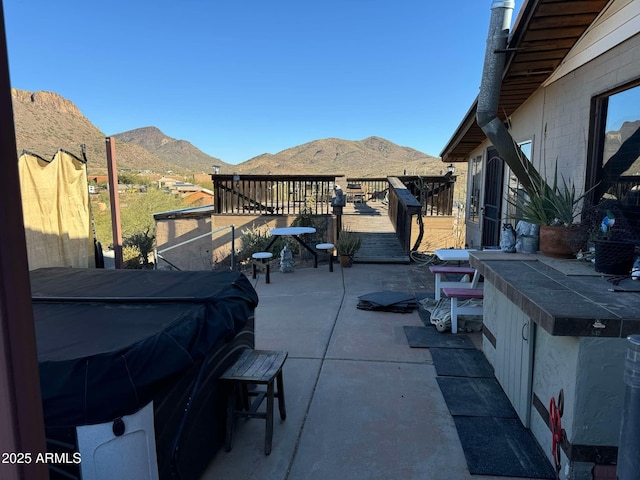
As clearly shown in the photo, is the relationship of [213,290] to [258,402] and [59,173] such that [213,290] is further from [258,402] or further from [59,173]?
[59,173]

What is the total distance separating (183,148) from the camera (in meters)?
83.5

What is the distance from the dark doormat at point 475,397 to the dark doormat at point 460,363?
0.11 metres

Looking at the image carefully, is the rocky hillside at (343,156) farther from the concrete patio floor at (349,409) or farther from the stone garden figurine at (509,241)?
the stone garden figurine at (509,241)

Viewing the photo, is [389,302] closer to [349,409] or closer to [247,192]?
[349,409]

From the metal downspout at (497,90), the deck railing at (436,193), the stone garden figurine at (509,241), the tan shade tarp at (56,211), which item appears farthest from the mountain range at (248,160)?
the stone garden figurine at (509,241)

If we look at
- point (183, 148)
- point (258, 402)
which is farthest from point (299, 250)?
point (183, 148)

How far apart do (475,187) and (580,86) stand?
5.13 meters

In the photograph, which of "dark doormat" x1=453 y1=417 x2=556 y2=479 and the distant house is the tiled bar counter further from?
the distant house

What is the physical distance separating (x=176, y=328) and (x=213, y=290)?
0.74 m

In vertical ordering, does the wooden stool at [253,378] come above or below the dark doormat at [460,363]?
above

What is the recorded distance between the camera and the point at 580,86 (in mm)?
4289

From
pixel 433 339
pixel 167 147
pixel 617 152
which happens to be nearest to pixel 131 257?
pixel 433 339

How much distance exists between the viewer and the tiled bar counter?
195cm

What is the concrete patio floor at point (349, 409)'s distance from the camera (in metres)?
2.46
